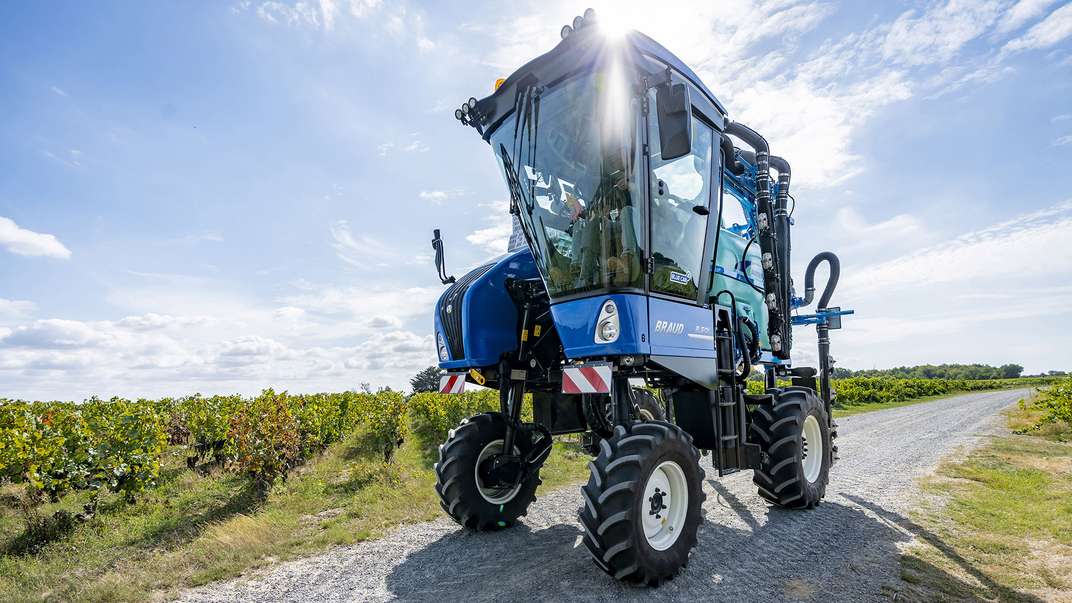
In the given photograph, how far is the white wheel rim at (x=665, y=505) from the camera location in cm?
402

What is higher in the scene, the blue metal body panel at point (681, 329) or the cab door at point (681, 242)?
the cab door at point (681, 242)

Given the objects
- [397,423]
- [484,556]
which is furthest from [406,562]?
[397,423]

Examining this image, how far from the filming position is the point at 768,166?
7.33 meters

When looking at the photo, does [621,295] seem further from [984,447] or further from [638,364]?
[984,447]

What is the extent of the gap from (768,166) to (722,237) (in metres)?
1.88

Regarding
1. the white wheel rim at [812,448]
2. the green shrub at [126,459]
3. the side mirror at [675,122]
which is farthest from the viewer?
the green shrub at [126,459]

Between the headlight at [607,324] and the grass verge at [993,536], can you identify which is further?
the headlight at [607,324]

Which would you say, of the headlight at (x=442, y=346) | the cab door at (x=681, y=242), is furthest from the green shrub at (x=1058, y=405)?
the headlight at (x=442, y=346)

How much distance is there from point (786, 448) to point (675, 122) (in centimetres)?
378

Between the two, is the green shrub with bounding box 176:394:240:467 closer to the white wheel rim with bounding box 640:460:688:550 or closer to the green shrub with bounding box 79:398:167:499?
the green shrub with bounding box 79:398:167:499

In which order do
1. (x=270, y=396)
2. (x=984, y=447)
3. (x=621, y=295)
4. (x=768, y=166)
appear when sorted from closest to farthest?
(x=621, y=295), (x=768, y=166), (x=270, y=396), (x=984, y=447)

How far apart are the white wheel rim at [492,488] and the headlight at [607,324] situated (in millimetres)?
1984

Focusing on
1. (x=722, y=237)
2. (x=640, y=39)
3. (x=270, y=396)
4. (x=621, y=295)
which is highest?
(x=640, y=39)

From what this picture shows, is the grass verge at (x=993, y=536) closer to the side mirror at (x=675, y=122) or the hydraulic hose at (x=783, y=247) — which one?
the hydraulic hose at (x=783, y=247)
